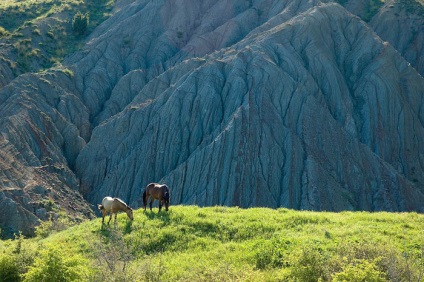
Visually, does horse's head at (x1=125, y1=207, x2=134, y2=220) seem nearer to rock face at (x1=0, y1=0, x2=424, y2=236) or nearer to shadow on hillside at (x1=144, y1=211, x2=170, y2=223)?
shadow on hillside at (x1=144, y1=211, x2=170, y2=223)

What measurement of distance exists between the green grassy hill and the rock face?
23342 mm

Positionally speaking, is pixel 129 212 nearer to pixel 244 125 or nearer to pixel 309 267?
pixel 309 267

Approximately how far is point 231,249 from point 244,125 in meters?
31.7

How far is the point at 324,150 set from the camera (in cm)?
4891

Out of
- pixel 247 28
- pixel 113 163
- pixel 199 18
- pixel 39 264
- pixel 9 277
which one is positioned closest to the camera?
pixel 39 264

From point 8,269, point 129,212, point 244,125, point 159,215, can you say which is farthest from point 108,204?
point 244,125

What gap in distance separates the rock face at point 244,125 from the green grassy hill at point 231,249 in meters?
23.3

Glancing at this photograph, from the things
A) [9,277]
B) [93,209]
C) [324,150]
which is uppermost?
[9,277]

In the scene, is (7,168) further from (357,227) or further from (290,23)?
(290,23)

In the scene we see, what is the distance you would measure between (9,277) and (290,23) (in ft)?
182

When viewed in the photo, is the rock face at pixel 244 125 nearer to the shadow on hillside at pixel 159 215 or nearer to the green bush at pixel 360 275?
the shadow on hillside at pixel 159 215

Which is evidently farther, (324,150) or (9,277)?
(324,150)

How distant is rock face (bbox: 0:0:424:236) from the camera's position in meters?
45.9

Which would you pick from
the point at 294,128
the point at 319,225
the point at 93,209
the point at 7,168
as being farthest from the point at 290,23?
the point at 319,225
